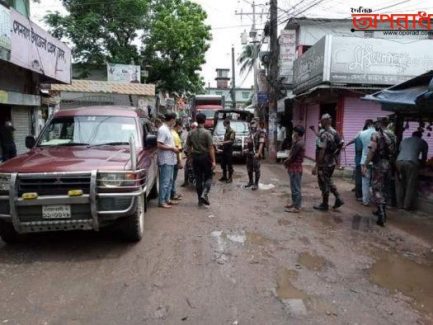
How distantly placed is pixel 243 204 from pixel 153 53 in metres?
23.5

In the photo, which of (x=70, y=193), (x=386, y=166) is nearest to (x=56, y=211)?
(x=70, y=193)

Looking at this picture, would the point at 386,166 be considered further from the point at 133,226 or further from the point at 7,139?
the point at 7,139

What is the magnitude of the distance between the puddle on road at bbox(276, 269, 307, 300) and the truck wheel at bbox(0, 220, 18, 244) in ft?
11.6

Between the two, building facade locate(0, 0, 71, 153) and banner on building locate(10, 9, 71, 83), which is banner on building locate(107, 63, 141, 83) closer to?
banner on building locate(10, 9, 71, 83)

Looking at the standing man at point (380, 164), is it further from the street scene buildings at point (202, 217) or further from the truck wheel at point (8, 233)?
the truck wheel at point (8, 233)

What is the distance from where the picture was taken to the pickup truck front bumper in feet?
17.4

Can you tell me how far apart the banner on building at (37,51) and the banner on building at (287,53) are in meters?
10.8

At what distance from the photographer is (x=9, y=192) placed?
5.26 meters

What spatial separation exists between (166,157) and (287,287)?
4306mm

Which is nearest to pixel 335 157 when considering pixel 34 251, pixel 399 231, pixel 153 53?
pixel 399 231

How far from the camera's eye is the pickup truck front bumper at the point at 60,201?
529 cm

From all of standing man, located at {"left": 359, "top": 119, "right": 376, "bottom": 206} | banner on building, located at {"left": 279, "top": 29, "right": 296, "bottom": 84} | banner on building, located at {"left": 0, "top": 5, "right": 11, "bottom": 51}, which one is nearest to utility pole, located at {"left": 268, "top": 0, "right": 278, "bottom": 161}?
banner on building, located at {"left": 279, "top": 29, "right": 296, "bottom": 84}

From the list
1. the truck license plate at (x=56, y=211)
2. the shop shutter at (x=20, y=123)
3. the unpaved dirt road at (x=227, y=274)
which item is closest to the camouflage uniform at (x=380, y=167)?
the unpaved dirt road at (x=227, y=274)

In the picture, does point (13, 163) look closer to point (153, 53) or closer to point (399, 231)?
point (399, 231)
